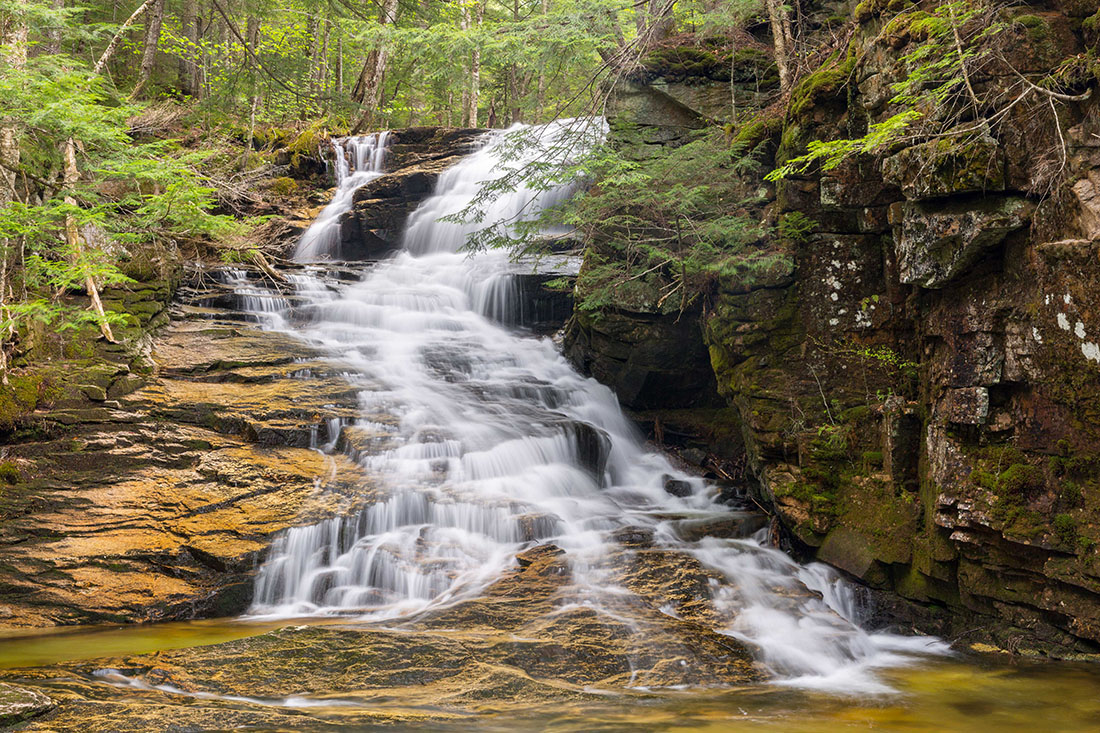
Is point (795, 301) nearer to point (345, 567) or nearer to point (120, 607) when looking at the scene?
point (345, 567)

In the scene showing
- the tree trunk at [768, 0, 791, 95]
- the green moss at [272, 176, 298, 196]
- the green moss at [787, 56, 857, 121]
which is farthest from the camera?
the green moss at [272, 176, 298, 196]

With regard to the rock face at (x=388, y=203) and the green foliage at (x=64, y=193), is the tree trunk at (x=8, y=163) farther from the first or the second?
the rock face at (x=388, y=203)

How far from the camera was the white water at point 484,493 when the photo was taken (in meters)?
6.25

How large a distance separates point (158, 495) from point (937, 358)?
8.37 meters

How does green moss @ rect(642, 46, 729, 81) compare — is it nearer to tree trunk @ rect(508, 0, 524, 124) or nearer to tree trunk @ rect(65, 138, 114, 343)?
tree trunk @ rect(65, 138, 114, 343)

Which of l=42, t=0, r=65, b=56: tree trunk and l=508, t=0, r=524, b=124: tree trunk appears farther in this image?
l=508, t=0, r=524, b=124: tree trunk

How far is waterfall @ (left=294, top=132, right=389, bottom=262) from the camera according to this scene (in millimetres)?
16938

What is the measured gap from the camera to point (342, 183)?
63.0ft

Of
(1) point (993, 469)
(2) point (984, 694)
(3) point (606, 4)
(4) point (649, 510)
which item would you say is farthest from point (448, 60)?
(2) point (984, 694)

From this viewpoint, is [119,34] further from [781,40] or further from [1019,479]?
[1019,479]

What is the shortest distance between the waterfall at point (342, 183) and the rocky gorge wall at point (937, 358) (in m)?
11.8

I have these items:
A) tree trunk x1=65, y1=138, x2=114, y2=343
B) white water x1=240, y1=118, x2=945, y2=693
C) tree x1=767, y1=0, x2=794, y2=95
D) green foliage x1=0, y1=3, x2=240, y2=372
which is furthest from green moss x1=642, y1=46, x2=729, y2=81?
tree trunk x1=65, y1=138, x2=114, y2=343

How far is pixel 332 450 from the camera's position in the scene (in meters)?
8.54

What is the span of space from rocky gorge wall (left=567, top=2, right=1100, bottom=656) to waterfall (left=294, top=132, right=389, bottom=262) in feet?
38.6
